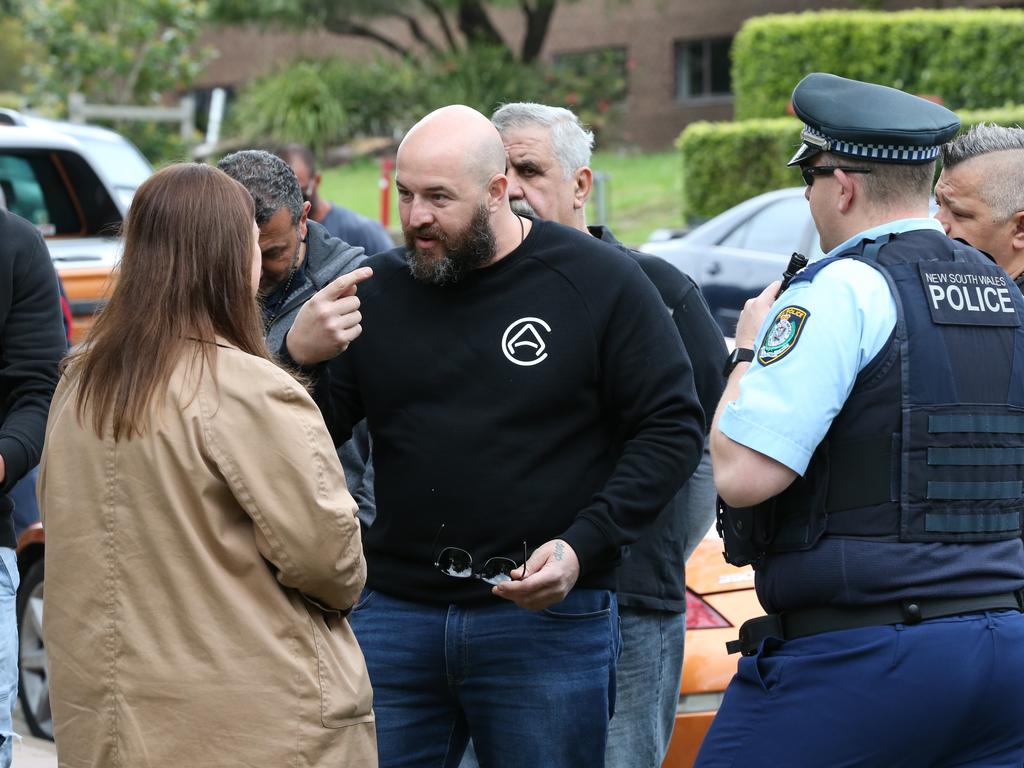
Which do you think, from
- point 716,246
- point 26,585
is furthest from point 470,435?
point 716,246

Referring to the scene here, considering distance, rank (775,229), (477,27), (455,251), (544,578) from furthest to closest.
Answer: (477,27), (775,229), (455,251), (544,578)

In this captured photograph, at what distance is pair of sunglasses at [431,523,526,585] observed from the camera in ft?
10.6

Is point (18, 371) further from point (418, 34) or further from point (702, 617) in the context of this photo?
point (418, 34)

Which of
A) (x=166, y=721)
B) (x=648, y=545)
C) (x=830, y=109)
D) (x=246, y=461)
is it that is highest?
(x=830, y=109)

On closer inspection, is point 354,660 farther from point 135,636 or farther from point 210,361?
point 210,361

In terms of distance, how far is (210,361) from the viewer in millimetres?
2713

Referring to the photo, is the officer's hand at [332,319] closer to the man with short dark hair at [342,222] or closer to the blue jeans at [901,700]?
the blue jeans at [901,700]

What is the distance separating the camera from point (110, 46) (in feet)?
64.4

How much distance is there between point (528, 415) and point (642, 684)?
913 mm

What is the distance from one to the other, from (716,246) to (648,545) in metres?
7.92

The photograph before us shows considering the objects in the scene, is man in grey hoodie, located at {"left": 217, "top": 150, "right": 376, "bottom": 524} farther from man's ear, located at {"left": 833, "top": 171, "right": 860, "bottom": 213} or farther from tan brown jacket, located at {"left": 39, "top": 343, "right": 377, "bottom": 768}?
man's ear, located at {"left": 833, "top": 171, "right": 860, "bottom": 213}

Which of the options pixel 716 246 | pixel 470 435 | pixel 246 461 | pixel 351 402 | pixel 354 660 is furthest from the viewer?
pixel 716 246

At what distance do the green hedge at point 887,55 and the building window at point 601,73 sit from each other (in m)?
8.97

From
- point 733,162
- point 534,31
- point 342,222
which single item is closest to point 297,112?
point 534,31
